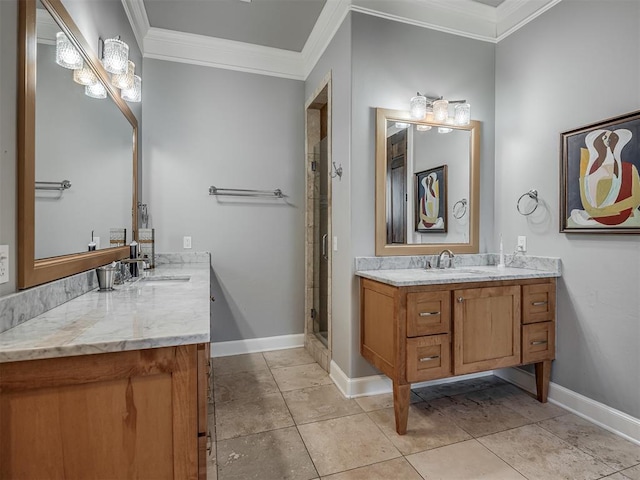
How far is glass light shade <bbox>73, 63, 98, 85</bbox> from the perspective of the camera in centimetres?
152

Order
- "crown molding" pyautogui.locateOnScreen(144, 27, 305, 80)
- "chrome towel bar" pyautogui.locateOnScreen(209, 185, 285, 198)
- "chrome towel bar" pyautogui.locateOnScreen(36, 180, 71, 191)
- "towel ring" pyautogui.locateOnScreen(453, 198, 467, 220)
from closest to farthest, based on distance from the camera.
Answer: "chrome towel bar" pyautogui.locateOnScreen(36, 180, 71, 191) < "towel ring" pyautogui.locateOnScreen(453, 198, 467, 220) < "crown molding" pyautogui.locateOnScreen(144, 27, 305, 80) < "chrome towel bar" pyautogui.locateOnScreen(209, 185, 285, 198)

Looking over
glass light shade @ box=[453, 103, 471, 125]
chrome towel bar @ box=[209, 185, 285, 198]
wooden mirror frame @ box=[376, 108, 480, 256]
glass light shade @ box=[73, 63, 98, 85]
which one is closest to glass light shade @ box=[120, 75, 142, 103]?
glass light shade @ box=[73, 63, 98, 85]

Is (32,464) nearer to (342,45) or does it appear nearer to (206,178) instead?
(206,178)

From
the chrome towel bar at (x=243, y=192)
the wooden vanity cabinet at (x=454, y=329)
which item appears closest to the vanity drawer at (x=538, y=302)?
the wooden vanity cabinet at (x=454, y=329)

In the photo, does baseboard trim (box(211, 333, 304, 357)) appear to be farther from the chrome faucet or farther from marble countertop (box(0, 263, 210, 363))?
marble countertop (box(0, 263, 210, 363))

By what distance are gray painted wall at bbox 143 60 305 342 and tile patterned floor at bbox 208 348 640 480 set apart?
84 centimetres

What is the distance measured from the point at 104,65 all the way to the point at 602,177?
2898mm

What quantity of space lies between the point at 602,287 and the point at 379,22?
2242mm

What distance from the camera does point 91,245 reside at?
174 centimetres

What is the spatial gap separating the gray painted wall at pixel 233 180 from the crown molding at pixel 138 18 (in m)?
0.22

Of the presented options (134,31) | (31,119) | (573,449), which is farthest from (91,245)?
(573,449)

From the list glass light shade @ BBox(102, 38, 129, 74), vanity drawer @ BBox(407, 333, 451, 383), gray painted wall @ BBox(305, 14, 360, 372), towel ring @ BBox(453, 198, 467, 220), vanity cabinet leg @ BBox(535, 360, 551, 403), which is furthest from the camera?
towel ring @ BBox(453, 198, 467, 220)

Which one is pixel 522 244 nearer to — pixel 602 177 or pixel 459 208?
pixel 459 208

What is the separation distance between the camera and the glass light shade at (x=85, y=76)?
1.52m
